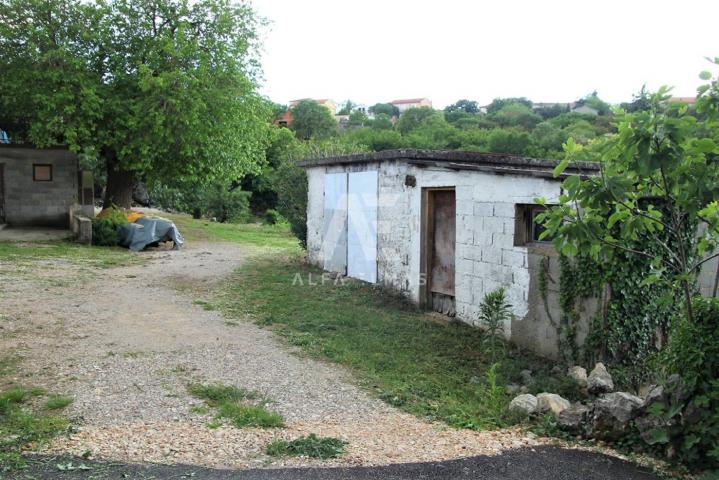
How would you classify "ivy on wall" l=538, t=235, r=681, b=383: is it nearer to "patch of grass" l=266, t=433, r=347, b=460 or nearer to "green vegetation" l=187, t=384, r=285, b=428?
"patch of grass" l=266, t=433, r=347, b=460

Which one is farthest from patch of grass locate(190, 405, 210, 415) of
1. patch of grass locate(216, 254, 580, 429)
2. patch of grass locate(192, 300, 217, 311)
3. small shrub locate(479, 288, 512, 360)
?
patch of grass locate(192, 300, 217, 311)

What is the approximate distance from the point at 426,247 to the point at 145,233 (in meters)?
9.57

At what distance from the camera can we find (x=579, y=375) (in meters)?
6.43

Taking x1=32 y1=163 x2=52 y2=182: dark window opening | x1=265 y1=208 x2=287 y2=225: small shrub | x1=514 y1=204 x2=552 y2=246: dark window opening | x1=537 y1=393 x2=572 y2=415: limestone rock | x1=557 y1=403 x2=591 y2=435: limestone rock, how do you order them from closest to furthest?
x1=557 y1=403 x2=591 y2=435: limestone rock < x1=537 y1=393 x2=572 y2=415: limestone rock < x1=514 y1=204 x2=552 y2=246: dark window opening < x1=32 y1=163 x2=52 y2=182: dark window opening < x1=265 y1=208 x2=287 y2=225: small shrub

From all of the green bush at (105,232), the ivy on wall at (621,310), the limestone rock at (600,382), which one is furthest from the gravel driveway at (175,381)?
the green bush at (105,232)

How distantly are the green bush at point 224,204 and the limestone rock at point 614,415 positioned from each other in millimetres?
27391

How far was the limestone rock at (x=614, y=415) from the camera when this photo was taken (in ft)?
15.5

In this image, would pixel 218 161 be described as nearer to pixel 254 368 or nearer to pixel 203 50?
pixel 203 50

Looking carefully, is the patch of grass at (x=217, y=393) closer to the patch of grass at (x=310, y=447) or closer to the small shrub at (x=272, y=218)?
the patch of grass at (x=310, y=447)

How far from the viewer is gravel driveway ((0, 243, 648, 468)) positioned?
14.7ft

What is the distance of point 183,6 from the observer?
17.9 meters

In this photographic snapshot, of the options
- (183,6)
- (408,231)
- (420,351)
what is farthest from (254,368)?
(183,6)

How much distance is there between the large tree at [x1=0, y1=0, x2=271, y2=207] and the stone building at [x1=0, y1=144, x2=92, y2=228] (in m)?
1.25

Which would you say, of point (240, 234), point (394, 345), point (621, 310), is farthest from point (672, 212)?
point (240, 234)
